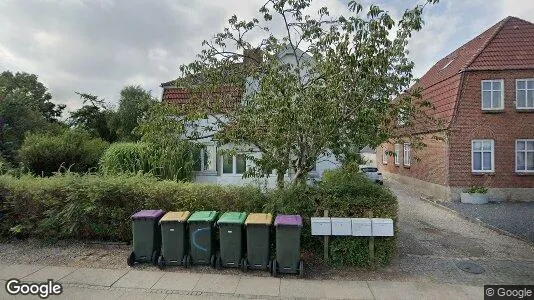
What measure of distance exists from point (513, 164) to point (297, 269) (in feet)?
46.7

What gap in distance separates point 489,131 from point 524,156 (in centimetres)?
198

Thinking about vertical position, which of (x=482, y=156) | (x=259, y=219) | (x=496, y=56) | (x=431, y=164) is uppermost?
(x=496, y=56)

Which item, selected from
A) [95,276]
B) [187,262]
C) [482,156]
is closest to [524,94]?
[482,156]

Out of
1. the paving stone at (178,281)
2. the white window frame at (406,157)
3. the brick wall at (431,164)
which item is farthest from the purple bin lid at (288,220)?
the white window frame at (406,157)

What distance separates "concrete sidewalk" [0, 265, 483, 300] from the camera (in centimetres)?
505

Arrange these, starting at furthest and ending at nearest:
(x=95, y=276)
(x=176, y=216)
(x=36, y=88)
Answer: (x=36, y=88) → (x=176, y=216) → (x=95, y=276)

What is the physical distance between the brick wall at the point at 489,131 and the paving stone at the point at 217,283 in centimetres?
1333

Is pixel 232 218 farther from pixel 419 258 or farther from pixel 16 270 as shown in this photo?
pixel 419 258

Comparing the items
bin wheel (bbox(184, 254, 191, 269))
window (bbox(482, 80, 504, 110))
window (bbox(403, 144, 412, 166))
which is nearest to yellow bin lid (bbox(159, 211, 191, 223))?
bin wheel (bbox(184, 254, 191, 269))

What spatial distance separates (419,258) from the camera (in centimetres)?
691

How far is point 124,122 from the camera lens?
22.9 metres

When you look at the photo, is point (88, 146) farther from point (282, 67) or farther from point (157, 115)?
point (282, 67)

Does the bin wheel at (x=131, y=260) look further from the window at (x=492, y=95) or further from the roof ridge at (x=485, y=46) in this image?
the window at (x=492, y=95)

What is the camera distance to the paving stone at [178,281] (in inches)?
207
